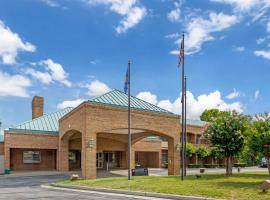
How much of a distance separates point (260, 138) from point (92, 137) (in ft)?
41.8

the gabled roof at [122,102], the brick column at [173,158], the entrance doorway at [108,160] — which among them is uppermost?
the gabled roof at [122,102]

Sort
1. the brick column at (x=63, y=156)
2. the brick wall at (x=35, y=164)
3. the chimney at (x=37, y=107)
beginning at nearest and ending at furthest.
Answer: the brick column at (x=63, y=156) → the brick wall at (x=35, y=164) → the chimney at (x=37, y=107)

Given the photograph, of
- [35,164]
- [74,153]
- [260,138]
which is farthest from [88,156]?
[74,153]

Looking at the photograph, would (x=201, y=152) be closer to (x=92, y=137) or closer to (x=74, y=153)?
(x=74, y=153)

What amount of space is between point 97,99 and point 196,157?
33848mm

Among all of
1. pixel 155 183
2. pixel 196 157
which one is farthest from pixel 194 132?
pixel 155 183

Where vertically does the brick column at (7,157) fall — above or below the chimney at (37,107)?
below

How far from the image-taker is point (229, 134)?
26.4m

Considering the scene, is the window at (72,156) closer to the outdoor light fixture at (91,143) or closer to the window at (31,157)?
the window at (31,157)

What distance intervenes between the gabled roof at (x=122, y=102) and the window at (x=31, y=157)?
12799mm

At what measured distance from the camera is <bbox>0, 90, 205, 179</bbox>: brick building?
1155 inches

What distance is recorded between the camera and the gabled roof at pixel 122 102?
102 ft

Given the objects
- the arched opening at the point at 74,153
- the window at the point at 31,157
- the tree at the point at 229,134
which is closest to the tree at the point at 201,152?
the arched opening at the point at 74,153

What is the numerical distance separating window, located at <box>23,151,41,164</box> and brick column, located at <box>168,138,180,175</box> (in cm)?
1544
